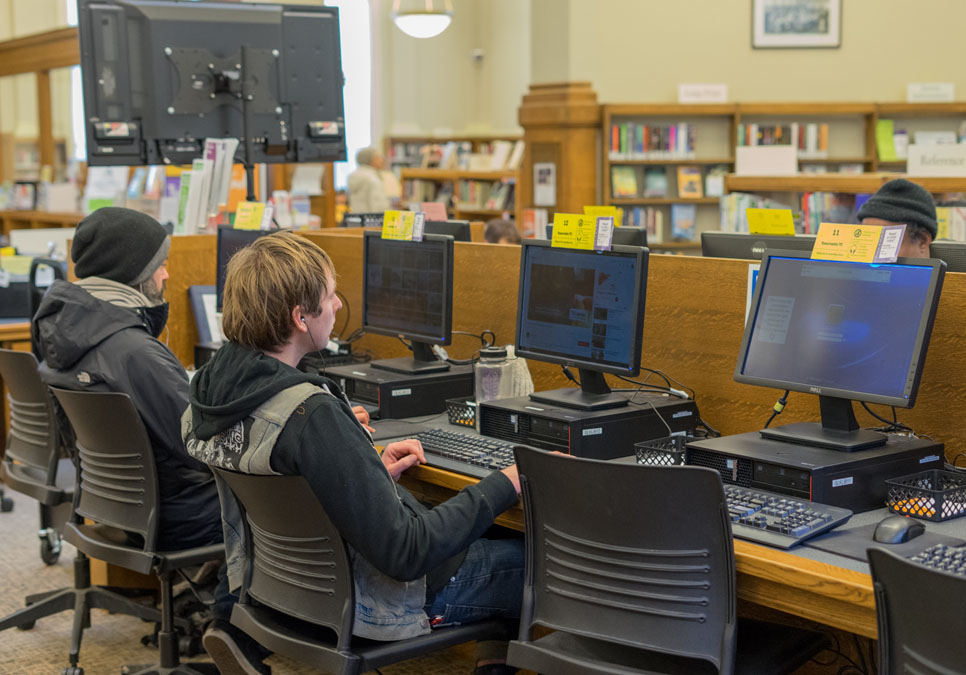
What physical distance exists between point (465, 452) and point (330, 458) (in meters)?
0.58

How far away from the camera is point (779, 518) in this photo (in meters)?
1.88

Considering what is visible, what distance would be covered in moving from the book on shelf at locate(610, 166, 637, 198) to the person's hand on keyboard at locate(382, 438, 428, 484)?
554cm

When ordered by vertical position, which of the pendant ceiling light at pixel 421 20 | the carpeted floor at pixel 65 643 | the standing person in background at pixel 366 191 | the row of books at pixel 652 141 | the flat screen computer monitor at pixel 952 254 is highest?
the pendant ceiling light at pixel 421 20

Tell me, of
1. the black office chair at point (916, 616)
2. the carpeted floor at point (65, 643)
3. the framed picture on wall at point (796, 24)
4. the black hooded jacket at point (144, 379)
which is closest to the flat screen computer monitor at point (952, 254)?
the black office chair at point (916, 616)

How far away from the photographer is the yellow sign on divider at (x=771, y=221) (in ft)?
10.4

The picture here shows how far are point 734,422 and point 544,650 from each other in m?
0.87

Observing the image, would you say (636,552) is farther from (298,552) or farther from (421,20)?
(421,20)

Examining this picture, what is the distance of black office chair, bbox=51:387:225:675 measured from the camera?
267 centimetres

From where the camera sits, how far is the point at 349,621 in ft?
6.61

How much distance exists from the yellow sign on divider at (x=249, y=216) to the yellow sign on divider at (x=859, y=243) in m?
2.13

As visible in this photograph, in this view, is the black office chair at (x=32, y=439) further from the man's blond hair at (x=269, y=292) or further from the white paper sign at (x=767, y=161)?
the white paper sign at (x=767, y=161)

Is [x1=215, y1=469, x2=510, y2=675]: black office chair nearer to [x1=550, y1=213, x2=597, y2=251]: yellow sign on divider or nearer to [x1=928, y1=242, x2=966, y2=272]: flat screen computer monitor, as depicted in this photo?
[x1=550, y1=213, x2=597, y2=251]: yellow sign on divider

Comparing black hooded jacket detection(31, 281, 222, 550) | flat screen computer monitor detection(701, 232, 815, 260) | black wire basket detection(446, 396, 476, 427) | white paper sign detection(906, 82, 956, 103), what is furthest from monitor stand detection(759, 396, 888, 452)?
white paper sign detection(906, 82, 956, 103)

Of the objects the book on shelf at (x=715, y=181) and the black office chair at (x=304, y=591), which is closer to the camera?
the black office chair at (x=304, y=591)
